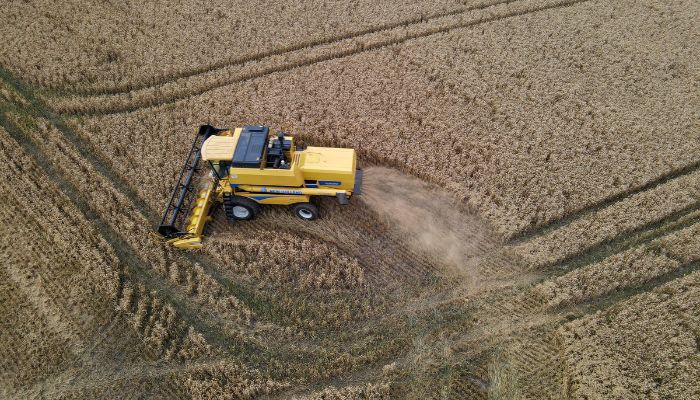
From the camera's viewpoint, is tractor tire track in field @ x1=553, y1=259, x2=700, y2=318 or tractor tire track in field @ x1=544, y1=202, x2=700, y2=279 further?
tractor tire track in field @ x1=544, y1=202, x2=700, y2=279

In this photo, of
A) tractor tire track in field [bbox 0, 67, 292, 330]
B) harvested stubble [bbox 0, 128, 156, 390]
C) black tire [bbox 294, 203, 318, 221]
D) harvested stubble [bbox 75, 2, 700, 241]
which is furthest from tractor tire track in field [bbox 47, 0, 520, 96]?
black tire [bbox 294, 203, 318, 221]

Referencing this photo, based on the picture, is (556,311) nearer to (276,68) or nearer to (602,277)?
(602,277)

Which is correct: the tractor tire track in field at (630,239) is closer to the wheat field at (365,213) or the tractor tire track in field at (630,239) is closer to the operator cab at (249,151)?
the wheat field at (365,213)

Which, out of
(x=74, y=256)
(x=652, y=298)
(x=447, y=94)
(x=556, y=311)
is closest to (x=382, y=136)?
(x=447, y=94)

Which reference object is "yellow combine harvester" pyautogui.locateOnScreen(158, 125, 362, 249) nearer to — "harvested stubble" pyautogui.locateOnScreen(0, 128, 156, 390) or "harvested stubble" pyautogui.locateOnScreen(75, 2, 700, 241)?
"harvested stubble" pyautogui.locateOnScreen(75, 2, 700, 241)

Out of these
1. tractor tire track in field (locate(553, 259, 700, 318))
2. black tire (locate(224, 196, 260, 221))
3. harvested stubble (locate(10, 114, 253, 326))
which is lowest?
harvested stubble (locate(10, 114, 253, 326))

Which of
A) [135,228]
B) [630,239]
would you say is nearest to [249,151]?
[135,228]

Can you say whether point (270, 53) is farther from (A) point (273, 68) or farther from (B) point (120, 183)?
(B) point (120, 183)
